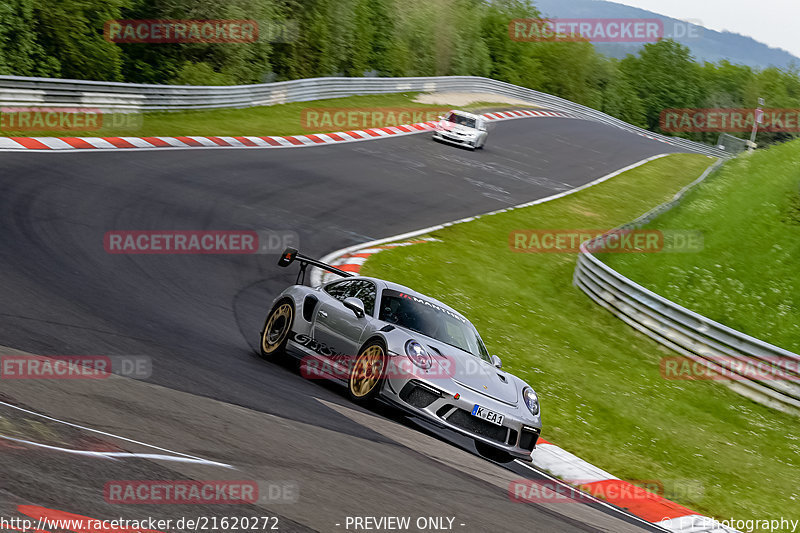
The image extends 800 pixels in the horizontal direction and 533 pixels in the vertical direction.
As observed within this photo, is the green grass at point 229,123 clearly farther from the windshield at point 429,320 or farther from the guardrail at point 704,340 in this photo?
the windshield at point 429,320

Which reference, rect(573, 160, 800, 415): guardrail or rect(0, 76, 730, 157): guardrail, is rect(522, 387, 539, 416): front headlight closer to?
rect(573, 160, 800, 415): guardrail

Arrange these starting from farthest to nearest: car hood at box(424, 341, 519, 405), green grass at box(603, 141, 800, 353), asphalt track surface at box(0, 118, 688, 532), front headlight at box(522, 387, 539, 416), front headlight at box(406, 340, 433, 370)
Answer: green grass at box(603, 141, 800, 353) < front headlight at box(522, 387, 539, 416) < car hood at box(424, 341, 519, 405) < front headlight at box(406, 340, 433, 370) < asphalt track surface at box(0, 118, 688, 532)

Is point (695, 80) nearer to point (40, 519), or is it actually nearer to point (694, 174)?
point (694, 174)

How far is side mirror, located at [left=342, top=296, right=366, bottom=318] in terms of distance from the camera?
373 inches

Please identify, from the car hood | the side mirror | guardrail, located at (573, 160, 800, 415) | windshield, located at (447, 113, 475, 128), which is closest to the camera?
the car hood

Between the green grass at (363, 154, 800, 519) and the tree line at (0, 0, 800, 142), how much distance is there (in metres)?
15.4

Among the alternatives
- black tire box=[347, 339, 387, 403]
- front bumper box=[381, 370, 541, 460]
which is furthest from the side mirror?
front bumper box=[381, 370, 541, 460]

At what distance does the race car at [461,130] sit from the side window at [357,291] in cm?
2375

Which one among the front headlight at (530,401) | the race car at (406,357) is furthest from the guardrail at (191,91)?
the front headlight at (530,401)

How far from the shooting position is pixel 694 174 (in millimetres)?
41688

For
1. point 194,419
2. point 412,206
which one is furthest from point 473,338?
point 412,206

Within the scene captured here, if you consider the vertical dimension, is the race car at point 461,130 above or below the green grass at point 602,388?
above

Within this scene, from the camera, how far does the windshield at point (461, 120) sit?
34.3m

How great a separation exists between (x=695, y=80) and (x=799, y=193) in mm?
84742
